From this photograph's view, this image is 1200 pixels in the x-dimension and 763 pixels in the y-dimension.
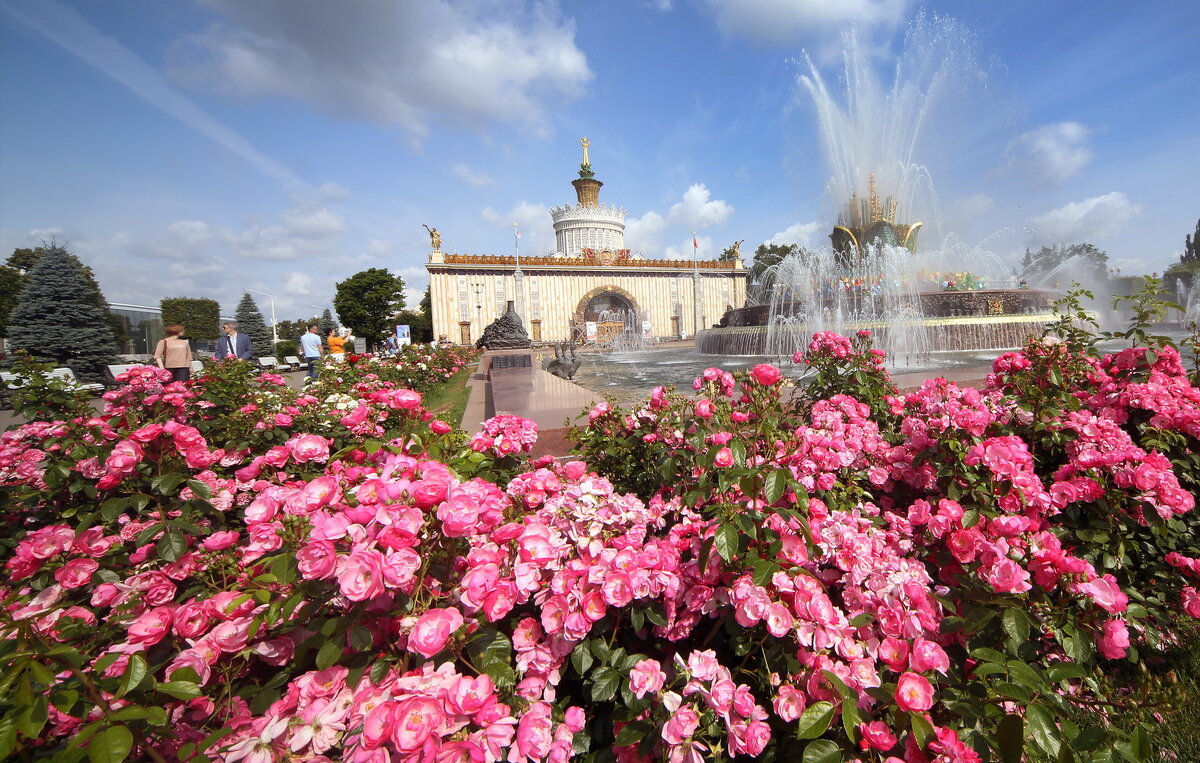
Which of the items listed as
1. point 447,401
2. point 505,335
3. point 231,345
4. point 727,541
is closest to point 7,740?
point 727,541

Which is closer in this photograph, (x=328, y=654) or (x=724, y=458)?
(x=328, y=654)

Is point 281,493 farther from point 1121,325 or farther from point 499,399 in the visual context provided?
point 1121,325

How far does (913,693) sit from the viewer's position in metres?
1.06

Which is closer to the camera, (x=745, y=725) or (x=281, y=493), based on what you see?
(x=745, y=725)

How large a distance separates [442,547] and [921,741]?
3.53ft

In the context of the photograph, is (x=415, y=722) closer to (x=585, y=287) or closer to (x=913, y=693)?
(x=913, y=693)

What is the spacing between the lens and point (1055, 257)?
34.3 meters

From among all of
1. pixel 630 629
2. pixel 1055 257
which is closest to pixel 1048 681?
pixel 630 629

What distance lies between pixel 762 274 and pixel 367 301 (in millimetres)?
36279

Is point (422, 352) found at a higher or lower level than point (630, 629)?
higher

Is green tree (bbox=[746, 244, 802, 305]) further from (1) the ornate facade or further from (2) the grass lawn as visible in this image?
(2) the grass lawn

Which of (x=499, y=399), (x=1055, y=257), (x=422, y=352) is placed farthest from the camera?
(x=1055, y=257)

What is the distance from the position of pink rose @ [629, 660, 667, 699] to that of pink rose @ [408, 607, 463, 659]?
42 cm

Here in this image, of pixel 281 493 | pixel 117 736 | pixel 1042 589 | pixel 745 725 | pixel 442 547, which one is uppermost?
pixel 281 493
